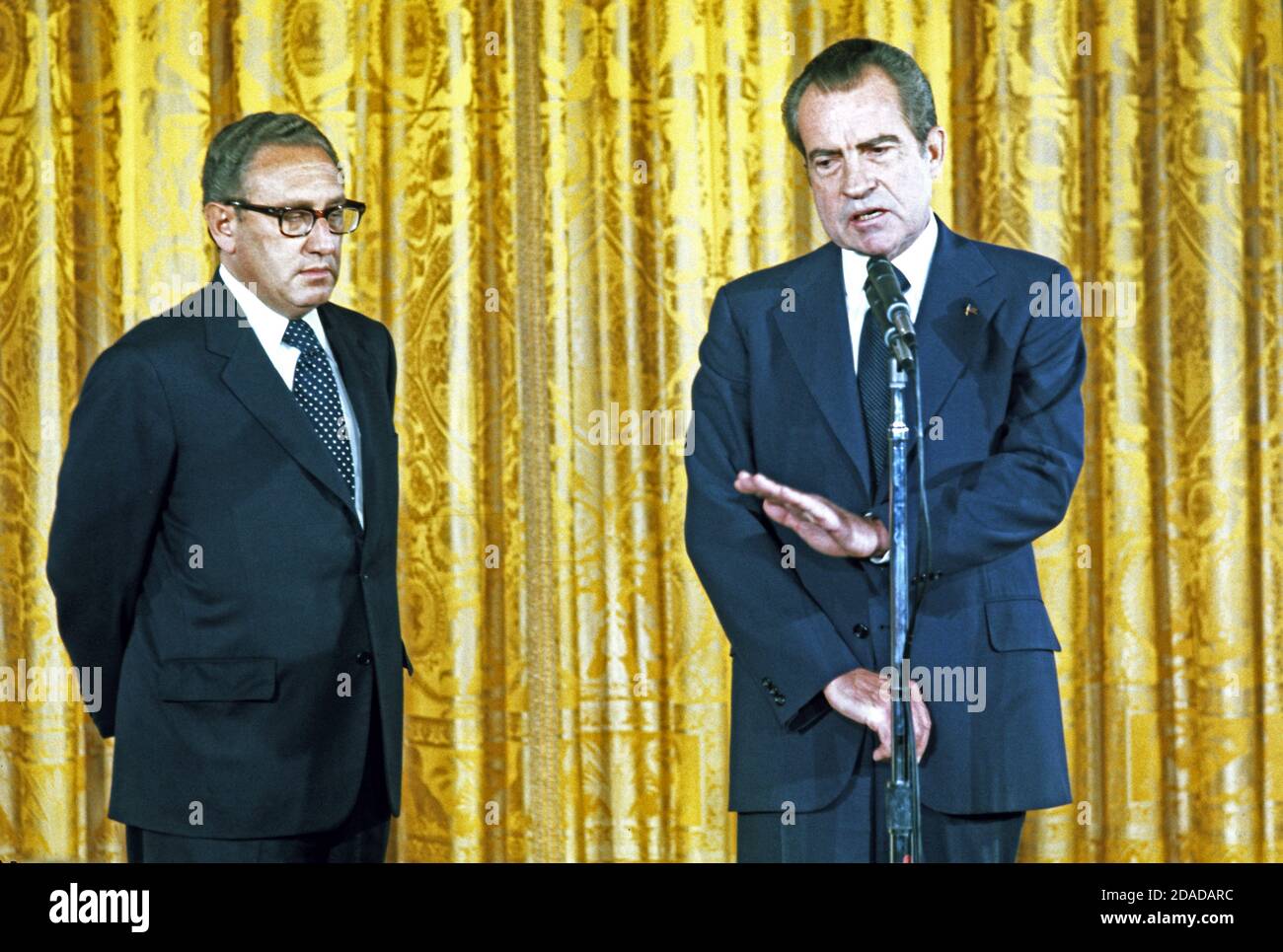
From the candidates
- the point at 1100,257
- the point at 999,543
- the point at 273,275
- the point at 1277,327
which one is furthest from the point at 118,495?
the point at 1277,327

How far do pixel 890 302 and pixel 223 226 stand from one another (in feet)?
5.02

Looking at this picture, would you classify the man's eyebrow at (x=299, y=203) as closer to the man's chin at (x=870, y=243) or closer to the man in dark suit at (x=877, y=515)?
the man in dark suit at (x=877, y=515)

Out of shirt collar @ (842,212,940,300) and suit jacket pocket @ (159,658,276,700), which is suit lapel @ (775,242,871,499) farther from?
suit jacket pocket @ (159,658,276,700)

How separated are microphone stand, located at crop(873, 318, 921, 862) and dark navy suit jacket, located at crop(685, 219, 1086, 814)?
0.83ft

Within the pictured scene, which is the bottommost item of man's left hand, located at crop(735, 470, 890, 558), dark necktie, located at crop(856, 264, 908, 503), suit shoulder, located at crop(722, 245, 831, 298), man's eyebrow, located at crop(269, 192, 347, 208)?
man's left hand, located at crop(735, 470, 890, 558)

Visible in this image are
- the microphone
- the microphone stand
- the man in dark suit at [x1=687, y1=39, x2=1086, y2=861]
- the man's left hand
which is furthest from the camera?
the man in dark suit at [x1=687, y1=39, x2=1086, y2=861]

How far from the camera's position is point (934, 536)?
319 centimetres

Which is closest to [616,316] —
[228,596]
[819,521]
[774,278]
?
[774,278]

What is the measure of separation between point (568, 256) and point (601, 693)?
1.05 m

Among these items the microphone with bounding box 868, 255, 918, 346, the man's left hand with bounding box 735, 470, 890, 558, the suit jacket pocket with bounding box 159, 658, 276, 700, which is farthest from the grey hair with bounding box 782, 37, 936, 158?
the suit jacket pocket with bounding box 159, 658, 276, 700

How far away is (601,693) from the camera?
12.5 ft

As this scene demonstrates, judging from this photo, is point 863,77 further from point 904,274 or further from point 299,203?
point 299,203

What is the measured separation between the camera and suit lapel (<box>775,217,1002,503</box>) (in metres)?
3.25
